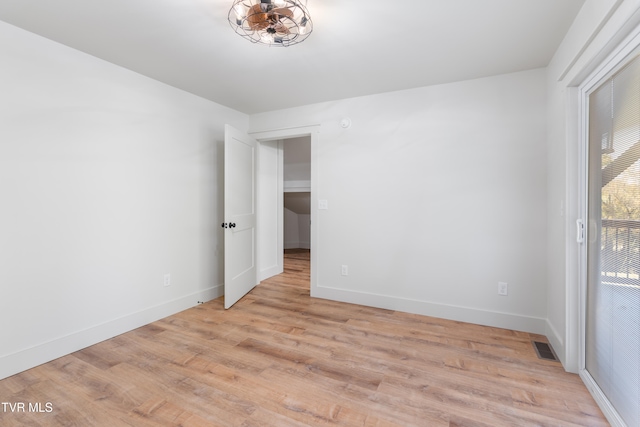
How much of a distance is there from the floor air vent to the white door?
2.78 meters

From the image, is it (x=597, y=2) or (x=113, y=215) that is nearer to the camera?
(x=597, y=2)

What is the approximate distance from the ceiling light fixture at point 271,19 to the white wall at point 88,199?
1.38m

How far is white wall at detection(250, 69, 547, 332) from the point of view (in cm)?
252

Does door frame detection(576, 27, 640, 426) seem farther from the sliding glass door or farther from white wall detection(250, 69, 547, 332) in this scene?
white wall detection(250, 69, 547, 332)

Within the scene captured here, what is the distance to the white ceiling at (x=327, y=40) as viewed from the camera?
1.70 meters

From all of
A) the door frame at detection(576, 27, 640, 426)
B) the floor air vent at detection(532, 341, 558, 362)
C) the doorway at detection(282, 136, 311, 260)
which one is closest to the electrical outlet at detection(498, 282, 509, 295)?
the floor air vent at detection(532, 341, 558, 362)

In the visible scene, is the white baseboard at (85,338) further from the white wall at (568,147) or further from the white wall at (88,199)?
the white wall at (568,147)

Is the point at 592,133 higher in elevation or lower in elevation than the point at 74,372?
higher

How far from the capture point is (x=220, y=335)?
2457 mm

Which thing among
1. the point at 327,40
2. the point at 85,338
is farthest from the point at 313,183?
the point at 85,338

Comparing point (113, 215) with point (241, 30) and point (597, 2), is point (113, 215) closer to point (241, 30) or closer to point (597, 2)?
point (241, 30)

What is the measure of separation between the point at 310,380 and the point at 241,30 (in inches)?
92.2

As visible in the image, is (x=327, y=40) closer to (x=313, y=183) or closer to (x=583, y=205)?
(x=313, y=183)

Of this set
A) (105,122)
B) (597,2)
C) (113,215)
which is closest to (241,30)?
(105,122)
